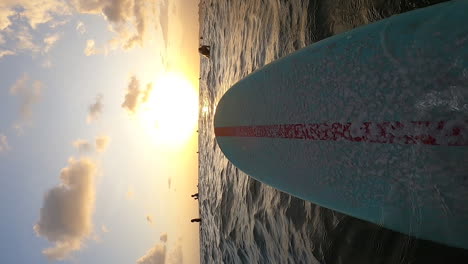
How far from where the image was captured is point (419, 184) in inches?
48.1

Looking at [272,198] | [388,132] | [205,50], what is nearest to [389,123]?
[388,132]

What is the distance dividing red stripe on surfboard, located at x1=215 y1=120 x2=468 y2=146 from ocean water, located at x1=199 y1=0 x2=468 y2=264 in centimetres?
66

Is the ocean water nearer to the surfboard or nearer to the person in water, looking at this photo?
the person in water

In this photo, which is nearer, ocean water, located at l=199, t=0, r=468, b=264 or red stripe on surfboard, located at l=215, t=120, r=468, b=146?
red stripe on surfboard, located at l=215, t=120, r=468, b=146

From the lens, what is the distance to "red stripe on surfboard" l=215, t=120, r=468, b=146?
110 centimetres

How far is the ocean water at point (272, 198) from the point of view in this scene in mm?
A: 1835

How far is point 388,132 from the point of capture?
51.4 inches

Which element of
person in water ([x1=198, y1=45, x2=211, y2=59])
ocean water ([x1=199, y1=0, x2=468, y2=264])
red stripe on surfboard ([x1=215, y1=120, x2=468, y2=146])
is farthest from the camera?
person in water ([x1=198, y1=45, x2=211, y2=59])

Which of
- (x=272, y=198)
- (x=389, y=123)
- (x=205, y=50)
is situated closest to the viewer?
(x=389, y=123)

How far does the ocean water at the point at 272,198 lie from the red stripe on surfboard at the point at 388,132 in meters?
0.66

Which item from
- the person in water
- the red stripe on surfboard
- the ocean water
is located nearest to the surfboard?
the red stripe on surfboard

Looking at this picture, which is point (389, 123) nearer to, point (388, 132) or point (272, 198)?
point (388, 132)

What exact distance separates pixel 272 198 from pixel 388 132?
2.24 meters

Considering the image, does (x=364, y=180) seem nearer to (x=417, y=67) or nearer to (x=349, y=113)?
(x=349, y=113)
